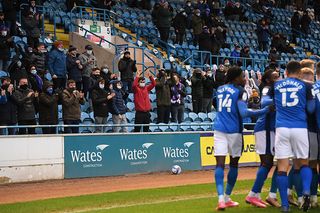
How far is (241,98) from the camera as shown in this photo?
11.4m

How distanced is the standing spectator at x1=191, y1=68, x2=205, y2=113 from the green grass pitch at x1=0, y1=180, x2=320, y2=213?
27.7 feet

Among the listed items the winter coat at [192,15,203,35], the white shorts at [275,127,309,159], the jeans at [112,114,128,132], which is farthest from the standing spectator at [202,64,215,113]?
the white shorts at [275,127,309,159]

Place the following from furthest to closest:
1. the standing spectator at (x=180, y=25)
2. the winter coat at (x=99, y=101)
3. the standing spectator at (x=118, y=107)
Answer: the standing spectator at (x=180, y=25) < the standing spectator at (x=118, y=107) < the winter coat at (x=99, y=101)

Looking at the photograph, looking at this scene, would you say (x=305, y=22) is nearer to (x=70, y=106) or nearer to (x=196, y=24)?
(x=196, y=24)

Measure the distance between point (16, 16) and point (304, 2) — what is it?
1025 inches

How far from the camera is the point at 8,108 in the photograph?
17844 mm

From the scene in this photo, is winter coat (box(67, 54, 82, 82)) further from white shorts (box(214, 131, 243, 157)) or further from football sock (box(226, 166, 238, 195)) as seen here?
football sock (box(226, 166, 238, 195))

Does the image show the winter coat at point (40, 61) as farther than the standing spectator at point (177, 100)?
No

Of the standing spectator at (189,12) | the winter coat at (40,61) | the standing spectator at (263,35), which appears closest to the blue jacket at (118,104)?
the winter coat at (40,61)

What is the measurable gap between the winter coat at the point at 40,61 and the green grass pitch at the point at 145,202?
665cm

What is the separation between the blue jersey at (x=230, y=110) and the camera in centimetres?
1135

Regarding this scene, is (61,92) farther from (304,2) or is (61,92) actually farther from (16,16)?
(304,2)

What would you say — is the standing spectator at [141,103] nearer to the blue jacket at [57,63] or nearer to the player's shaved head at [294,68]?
the blue jacket at [57,63]

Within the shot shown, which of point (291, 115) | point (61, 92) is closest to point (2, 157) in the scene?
point (61, 92)
